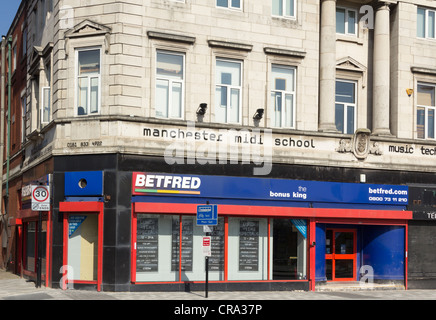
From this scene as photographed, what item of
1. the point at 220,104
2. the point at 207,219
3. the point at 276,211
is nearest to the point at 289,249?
the point at 276,211

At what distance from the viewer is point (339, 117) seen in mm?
26016

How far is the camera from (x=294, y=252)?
23.9 m

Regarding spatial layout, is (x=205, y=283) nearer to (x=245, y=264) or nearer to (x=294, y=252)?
(x=245, y=264)

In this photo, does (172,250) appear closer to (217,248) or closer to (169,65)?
(217,248)

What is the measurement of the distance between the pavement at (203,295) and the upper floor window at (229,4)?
1009cm

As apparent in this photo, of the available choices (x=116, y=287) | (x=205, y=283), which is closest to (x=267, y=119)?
(x=205, y=283)

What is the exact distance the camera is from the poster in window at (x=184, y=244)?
22.1m

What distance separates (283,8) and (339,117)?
15.7ft

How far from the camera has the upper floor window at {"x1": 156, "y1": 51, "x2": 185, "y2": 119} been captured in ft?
74.5

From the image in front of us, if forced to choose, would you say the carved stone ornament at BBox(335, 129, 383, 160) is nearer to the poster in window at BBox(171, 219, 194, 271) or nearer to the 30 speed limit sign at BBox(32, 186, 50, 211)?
the poster in window at BBox(171, 219, 194, 271)

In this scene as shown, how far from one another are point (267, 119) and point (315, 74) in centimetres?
269

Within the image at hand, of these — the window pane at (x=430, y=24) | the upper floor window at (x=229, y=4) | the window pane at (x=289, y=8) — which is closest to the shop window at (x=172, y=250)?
the upper floor window at (x=229, y=4)

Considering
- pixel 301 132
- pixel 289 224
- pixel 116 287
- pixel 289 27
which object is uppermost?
pixel 289 27

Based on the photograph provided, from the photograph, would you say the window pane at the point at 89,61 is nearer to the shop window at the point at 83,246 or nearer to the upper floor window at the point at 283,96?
the shop window at the point at 83,246
